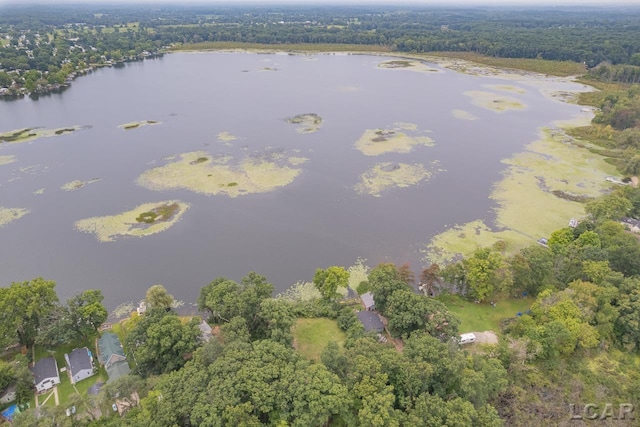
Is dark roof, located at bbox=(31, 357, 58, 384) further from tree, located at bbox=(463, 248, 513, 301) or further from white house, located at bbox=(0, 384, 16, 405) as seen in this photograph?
tree, located at bbox=(463, 248, 513, 301)

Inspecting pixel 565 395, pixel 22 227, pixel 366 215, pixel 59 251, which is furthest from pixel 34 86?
pixel 565 395

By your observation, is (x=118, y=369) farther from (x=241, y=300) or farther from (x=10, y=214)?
(x=10, y=214)

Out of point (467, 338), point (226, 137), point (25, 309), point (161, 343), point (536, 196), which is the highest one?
point (226, 137)

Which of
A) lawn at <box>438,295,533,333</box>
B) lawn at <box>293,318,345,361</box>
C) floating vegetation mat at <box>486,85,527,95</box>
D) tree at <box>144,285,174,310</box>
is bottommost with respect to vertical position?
lawn at <box>438,295,533,333</box>

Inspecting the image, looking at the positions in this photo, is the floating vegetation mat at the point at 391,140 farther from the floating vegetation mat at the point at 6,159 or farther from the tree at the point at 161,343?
the floating vegetation mat at the point at 6,159

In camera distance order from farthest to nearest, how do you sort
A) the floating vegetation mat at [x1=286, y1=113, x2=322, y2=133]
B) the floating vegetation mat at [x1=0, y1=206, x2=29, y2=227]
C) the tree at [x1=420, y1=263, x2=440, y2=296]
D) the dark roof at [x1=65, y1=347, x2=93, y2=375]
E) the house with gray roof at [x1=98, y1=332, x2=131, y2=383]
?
the floating vegetation mat at [x1=286, y1=113, x2=322, y2=133] → the floating vegetation mat at [x1=0, y1=206, x2=29, y2=227] → the tree at [x1=420, y1=263, x2=440, y2=296] → the house with gray roof at [x1=98, y1=332, x2=131, y2=383] → the dark roof at [x1=65, y1=347, x2=93, y2=375]

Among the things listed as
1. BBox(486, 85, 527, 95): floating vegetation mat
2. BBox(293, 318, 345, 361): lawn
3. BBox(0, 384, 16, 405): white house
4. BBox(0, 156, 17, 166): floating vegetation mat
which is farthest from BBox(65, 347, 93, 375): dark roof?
BBox(486, 85, 527, 95): floating vegetation mat

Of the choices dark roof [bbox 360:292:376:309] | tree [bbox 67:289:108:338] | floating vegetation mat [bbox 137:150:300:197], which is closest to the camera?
tree [bbox 67:289:108:338]

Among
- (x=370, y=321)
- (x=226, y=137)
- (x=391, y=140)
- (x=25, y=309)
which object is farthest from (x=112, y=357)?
(x=391, y=140)
